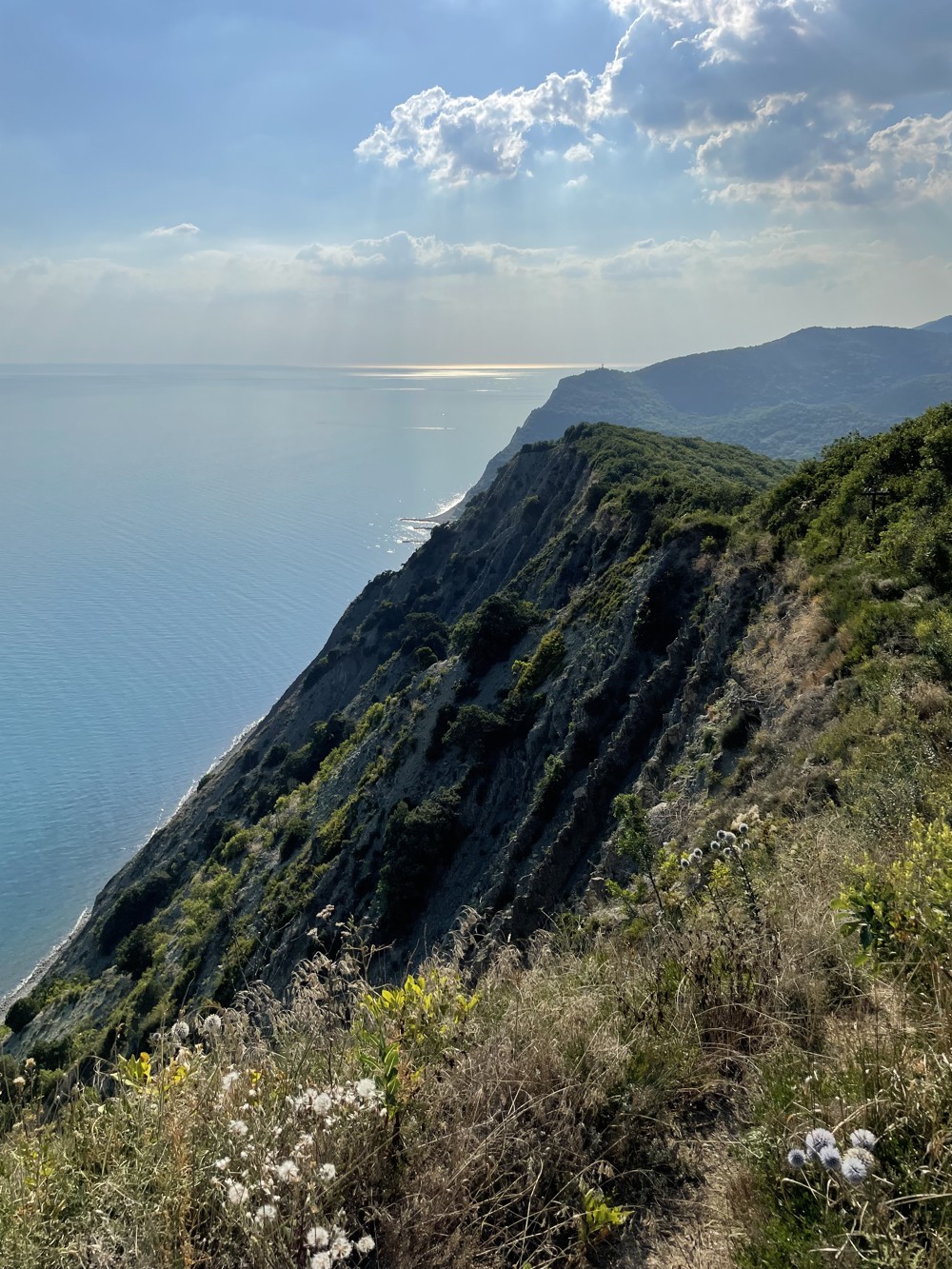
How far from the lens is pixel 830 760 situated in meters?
11.2

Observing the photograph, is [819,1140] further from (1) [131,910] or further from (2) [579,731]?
(1) [131,910]

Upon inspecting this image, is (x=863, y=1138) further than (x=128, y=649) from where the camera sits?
No

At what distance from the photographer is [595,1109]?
380 cm

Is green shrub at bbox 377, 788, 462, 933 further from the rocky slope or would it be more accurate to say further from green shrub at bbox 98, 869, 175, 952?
green shrub at bbox 98, 869, 175, 952

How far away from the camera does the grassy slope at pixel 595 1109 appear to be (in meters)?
2.93

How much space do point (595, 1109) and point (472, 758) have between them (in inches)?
1029

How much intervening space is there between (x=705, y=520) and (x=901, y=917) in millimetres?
25024

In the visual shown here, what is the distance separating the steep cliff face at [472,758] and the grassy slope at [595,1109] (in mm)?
4741

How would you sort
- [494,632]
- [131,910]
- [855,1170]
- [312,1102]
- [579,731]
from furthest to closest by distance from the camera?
[131,910], [494,632], [579,731], [312,1102], [855,1170]

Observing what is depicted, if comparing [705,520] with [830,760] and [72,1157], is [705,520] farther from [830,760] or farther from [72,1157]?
[72,1157]

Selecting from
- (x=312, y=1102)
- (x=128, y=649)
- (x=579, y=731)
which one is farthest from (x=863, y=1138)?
(x=128, y=649)

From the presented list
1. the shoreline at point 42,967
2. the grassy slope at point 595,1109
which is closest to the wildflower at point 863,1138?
the grassy slope at point 595,1109

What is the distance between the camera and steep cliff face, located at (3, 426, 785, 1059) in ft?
74.7

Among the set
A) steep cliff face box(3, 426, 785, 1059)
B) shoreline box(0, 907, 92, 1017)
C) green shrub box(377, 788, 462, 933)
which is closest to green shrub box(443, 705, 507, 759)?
steep cliff face box(3, 426, 785, 1059)
